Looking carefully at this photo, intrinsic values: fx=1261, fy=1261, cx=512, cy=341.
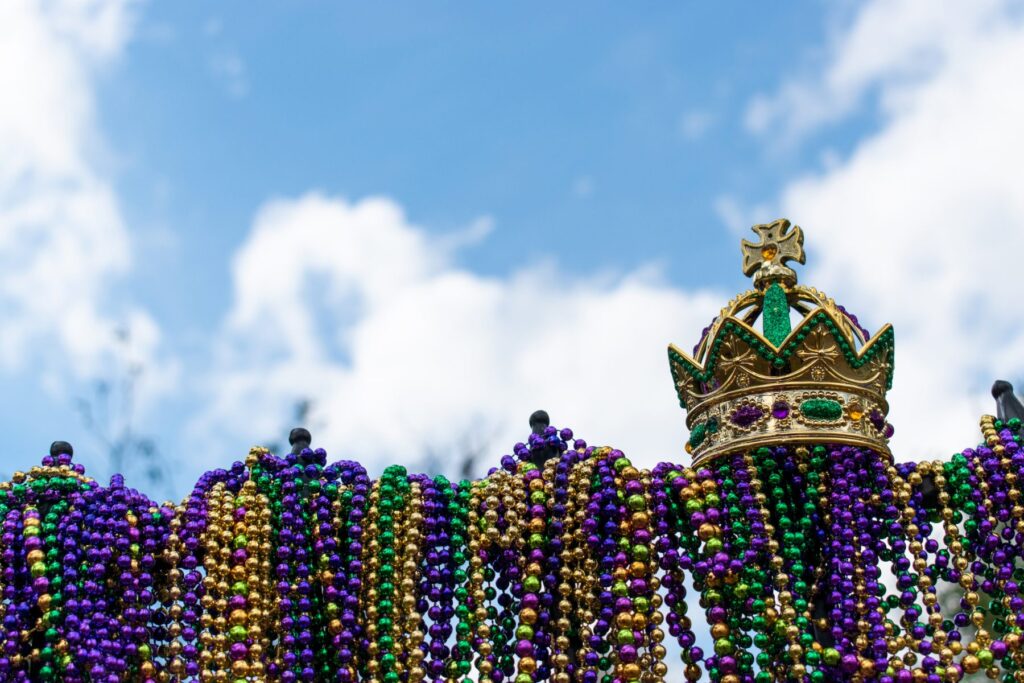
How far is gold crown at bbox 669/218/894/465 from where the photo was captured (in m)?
3.54

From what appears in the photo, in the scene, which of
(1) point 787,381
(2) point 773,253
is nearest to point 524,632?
(1) point 787,381

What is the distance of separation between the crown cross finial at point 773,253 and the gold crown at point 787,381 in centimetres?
6

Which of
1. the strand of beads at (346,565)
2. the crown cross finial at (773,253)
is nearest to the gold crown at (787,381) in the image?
the crown cross finial at (773,253)

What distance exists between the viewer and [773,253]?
12.7 ft

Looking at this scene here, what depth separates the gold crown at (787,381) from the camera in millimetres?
3545

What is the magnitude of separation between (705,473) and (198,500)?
4.71 ft

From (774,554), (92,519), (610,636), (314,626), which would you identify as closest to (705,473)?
(774,554)

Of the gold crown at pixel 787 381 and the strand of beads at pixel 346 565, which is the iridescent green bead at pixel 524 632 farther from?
the gold crown at pixel 787 381

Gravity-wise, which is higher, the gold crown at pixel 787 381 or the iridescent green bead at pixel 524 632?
the gold crown at pixel 787 381

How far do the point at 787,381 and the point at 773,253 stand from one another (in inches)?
19.1

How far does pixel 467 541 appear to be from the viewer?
358 cm

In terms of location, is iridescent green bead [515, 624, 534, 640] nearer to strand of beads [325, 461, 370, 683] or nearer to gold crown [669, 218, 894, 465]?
strand of beads [325, 461, 370, 683]

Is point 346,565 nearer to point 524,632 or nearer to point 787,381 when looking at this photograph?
point 524,632

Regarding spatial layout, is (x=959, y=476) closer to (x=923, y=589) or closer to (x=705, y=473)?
(x=923, y=589)
